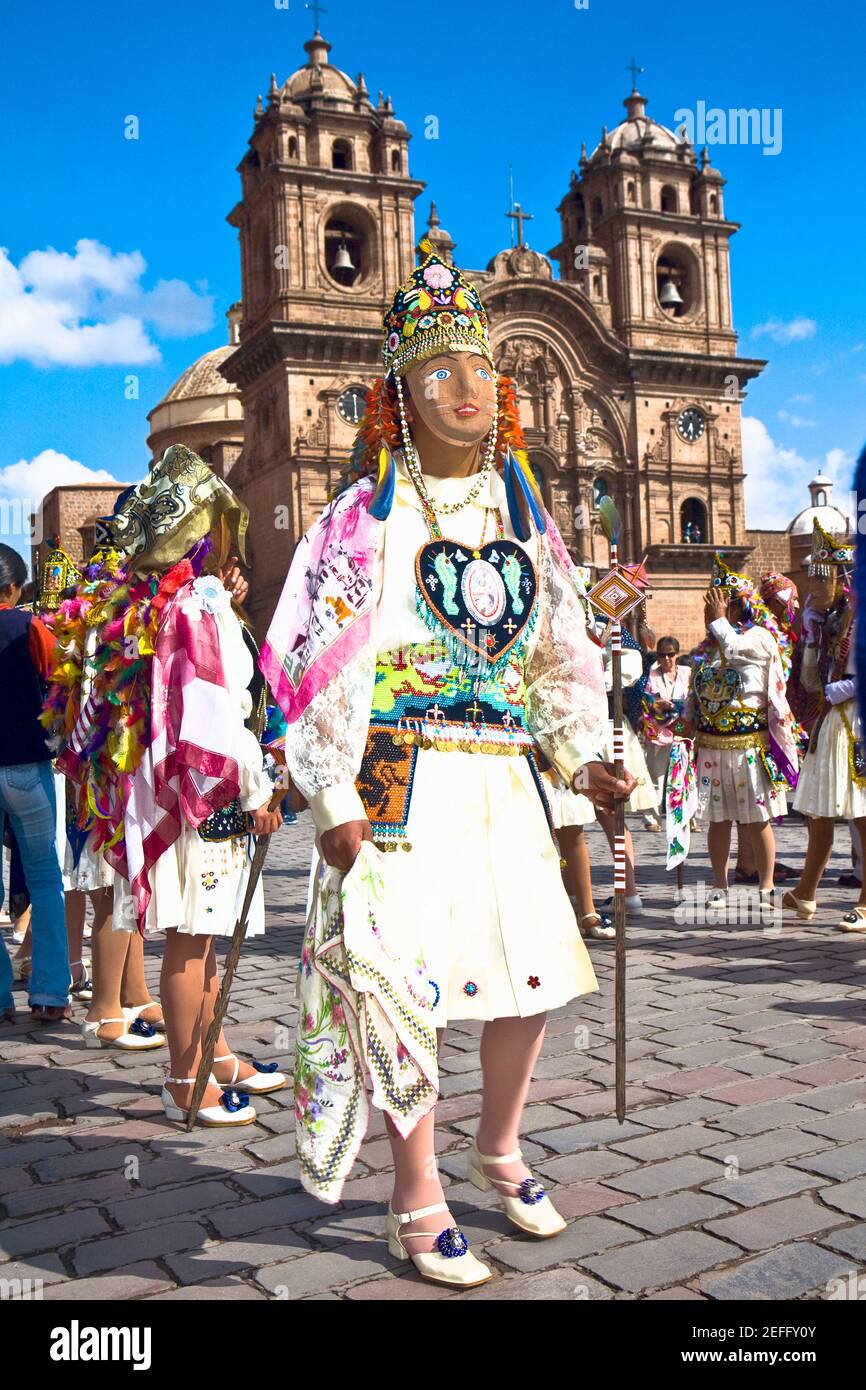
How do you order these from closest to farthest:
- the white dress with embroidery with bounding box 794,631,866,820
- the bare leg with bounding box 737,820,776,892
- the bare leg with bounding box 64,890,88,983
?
the bare leg with bounding box 64,890,88,983 → the white dress with embroidery with bounding box 794,631,866,820 → the bare leg with bounding box 737,820,776,892

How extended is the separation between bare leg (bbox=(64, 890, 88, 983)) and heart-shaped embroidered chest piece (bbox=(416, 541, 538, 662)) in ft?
12.7

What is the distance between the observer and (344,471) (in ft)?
11.0

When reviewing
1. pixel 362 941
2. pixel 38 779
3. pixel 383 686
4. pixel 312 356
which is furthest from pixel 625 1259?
pixel 312 356

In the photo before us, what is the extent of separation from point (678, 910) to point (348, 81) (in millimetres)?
38895

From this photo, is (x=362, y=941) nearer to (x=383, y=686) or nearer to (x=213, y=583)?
(x=383, y=686)

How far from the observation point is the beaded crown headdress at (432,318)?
3.19 metres

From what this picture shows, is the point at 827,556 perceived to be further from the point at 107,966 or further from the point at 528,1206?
the point at 528,1206

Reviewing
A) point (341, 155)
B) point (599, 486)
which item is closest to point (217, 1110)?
point (341, 155)

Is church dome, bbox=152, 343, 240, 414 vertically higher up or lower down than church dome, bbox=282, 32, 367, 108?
lower down

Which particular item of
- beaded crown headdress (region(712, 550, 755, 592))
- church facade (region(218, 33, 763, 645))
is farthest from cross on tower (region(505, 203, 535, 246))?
beaded crown headdress (region(712, 550, 755, 592))

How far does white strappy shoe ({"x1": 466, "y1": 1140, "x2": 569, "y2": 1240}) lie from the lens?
3014 millimetres

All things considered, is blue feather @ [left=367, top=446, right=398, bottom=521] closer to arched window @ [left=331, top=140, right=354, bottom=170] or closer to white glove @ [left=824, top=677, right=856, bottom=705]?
white glove @ [left=824, top=677, right=856, bottom=705]

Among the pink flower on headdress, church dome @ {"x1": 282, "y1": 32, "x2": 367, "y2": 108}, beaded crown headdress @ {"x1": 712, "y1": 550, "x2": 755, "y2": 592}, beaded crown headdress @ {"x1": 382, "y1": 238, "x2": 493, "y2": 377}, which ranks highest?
church dome @ {"x1": 282, "y1": 32, "x2": 367, "y2": 108}

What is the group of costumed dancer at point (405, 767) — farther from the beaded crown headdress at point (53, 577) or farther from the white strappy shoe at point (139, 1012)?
the beaded crown headdress at point (53, 577)
